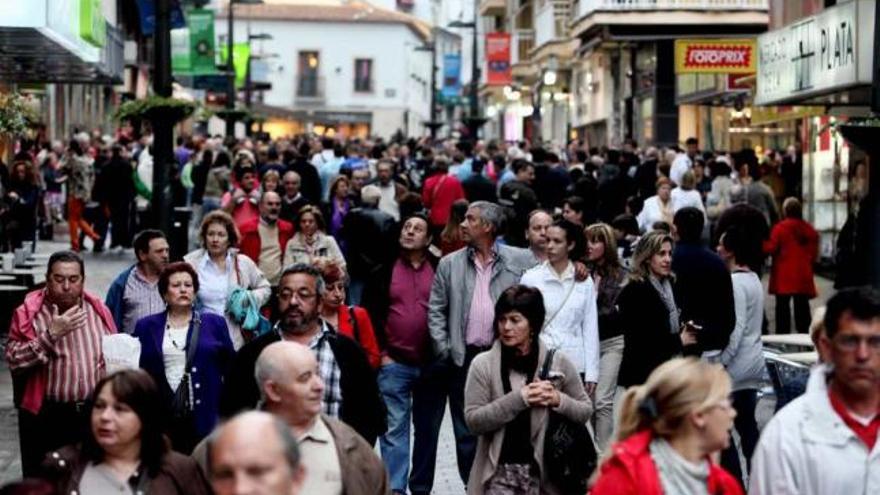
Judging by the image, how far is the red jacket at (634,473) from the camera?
6.03 metres

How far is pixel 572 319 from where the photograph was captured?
12148mm

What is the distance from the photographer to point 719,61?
35594mm

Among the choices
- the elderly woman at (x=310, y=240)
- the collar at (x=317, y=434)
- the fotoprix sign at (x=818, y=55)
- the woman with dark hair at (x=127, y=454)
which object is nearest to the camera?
the woman with dark hair at (x=127, y=454)

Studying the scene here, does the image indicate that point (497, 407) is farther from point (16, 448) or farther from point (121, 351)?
point (16, 448)

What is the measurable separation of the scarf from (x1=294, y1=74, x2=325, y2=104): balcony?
4042 inches

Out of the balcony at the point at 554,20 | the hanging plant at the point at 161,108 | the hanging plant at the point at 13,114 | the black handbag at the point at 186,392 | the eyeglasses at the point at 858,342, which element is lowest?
the black handbag at the point at 186,392

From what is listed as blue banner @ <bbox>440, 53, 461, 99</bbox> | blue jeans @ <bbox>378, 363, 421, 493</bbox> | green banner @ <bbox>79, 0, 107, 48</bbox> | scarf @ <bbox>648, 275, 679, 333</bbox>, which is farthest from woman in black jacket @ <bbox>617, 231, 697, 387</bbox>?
blue banner @ <bbox>440, 53, 461, 99</bbox>

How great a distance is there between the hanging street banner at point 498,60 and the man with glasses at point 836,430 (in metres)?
60.1

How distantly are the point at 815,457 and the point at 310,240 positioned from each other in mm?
9777

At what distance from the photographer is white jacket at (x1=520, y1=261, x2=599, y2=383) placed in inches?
476

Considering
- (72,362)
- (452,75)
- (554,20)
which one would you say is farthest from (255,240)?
(452,75)

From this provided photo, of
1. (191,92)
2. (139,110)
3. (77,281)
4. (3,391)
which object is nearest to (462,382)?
(77,281)

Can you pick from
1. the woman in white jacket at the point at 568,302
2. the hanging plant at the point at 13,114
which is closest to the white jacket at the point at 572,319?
the woman in white jacket at the point at 568,302

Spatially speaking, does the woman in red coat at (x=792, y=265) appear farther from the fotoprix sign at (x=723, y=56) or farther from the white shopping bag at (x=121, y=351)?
the fotoprix sign at (x=723, y=56)
